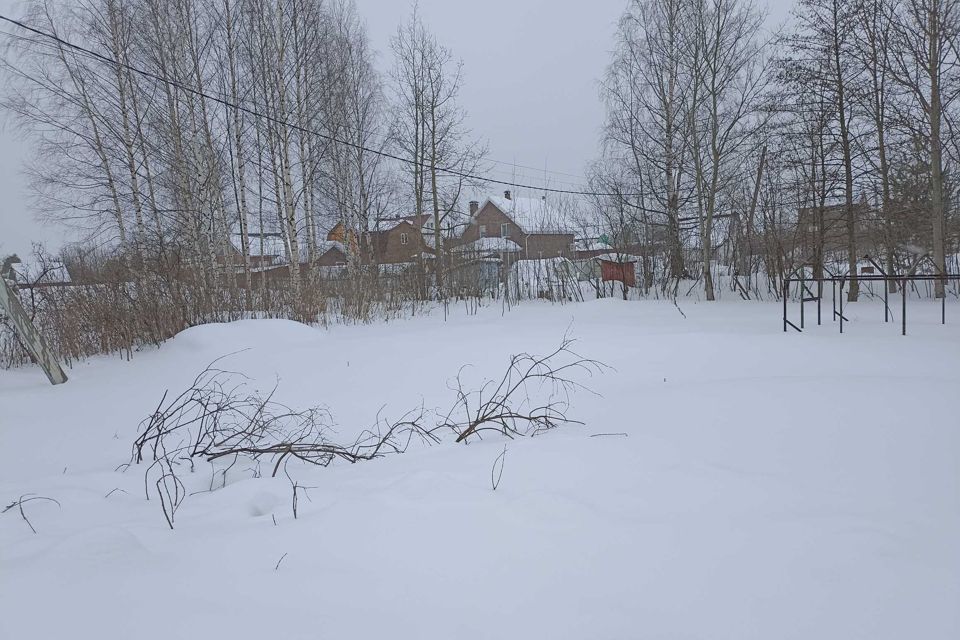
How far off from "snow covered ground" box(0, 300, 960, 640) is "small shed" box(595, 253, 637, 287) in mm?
10011

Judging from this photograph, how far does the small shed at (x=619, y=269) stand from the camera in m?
13.5

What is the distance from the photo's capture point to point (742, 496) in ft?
6.56

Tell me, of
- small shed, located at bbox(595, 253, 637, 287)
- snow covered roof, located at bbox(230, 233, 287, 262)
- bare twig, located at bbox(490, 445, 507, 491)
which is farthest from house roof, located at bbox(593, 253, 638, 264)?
bare twig, located at bbox(490, 445, 507, 491)

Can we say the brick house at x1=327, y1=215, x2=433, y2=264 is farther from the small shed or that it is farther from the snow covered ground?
the snow covered ground

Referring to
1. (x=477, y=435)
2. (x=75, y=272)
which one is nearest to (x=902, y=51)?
(x=477, y=435)

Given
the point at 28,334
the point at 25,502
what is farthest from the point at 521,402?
the point at 28,334

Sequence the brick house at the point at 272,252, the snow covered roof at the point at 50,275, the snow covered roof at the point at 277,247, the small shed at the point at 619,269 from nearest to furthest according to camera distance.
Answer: the snow covered roof at the point at 50,275
the small shed at the point at 619,269
the brick house at the point at 272,252
the snow covered roof at the point at 277,247

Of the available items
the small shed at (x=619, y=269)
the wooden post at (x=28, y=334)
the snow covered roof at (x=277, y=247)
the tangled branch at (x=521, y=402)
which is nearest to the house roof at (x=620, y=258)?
the small shed at (x=619, y=269)

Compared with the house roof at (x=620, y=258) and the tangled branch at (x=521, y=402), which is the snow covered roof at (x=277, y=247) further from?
the tangled branch at (x=521, y=402)

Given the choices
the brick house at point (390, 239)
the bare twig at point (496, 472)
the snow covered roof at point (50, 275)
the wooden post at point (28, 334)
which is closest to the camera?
the bare twig at point (496, 472)

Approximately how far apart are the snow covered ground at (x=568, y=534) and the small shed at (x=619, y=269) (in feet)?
32.8

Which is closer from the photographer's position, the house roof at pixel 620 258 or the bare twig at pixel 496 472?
the bare twig at pixel 496 472

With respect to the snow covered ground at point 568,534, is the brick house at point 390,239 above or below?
above

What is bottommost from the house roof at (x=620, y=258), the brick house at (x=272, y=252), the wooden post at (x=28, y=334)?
the wooden post at (x=28, y=334)
